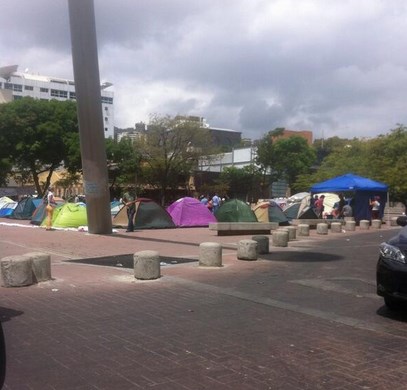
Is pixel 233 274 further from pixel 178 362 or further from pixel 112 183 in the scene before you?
pixel 112 183

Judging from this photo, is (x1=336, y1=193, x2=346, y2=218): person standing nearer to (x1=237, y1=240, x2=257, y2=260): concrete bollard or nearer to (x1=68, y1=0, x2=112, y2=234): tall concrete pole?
(x1=68, y1=0, x2=112, y2=234): tall concrete pole

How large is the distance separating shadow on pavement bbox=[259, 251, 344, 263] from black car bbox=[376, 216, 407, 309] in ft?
18.5

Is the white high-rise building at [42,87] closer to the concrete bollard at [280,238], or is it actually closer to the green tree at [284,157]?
the green tree at [284,157]

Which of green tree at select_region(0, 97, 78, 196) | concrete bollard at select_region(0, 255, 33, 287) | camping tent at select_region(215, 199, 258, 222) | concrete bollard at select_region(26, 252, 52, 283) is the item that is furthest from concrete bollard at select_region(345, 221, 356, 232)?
green tree at select_region(0, 97, 78, 196)

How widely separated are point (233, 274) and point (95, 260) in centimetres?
353

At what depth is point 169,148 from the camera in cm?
4647

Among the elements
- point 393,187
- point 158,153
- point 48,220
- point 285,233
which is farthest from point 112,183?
point 285,233

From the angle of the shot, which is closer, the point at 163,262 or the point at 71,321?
the point at 71,321

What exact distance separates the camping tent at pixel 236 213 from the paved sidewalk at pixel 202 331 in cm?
1159

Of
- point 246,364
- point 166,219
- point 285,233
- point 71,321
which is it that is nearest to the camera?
point 246,364

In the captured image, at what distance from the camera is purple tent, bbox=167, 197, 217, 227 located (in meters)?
24.2

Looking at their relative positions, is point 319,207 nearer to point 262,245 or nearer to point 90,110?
point 90,110

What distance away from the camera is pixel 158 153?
46406 mm

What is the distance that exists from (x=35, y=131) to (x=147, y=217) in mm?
23759
